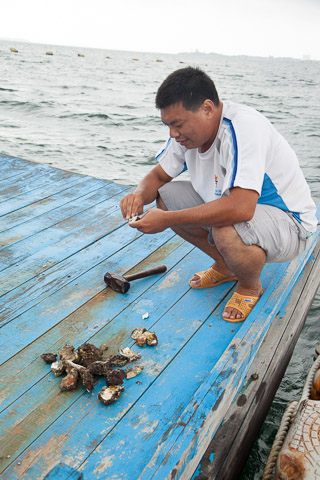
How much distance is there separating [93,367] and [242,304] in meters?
1.00

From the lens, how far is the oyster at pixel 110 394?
6.65 feet

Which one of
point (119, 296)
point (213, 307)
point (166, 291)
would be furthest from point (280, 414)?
Result: point (119, 296)

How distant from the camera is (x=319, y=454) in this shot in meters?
1.89

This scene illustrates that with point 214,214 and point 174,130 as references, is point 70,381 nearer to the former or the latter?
point 214,214

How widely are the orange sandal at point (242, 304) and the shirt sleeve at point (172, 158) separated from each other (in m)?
0.94

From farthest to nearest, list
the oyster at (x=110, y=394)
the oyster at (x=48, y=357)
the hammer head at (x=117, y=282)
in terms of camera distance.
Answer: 1. the hammer head at (x=117, y=282)
2. the oyster at (x=48, y=357)
3. the oyster at (x=110, y=394)

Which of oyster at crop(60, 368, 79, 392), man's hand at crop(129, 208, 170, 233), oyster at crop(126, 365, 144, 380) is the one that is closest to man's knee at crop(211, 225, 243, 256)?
man's hand at crop(129, 208, 170, 233)

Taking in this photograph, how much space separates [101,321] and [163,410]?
78cm

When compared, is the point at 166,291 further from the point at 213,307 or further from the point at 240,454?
the point at 240,454

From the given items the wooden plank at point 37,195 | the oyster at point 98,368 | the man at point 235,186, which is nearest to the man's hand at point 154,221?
the man at point 235,186

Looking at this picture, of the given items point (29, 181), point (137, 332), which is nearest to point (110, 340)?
point (137, 332)

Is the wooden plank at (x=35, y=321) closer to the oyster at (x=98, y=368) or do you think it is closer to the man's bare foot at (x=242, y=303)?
the oyster at (x=98, y=368)

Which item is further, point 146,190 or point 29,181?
point 29,181

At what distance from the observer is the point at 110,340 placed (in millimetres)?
2482
